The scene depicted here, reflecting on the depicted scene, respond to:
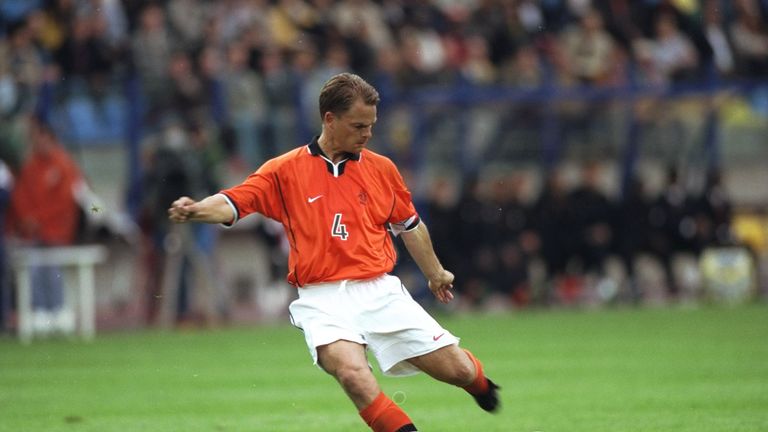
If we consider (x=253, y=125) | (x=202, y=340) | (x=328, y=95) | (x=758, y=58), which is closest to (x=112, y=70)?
(x=253, y=125)

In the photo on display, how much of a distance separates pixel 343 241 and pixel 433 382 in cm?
649

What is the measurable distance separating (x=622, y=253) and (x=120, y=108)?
361 inches

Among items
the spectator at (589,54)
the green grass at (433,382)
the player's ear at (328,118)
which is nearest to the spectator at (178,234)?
the green grass at (433,382)

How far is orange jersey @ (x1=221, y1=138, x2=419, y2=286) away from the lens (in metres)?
7.95

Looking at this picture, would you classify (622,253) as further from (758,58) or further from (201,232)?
(201,232)

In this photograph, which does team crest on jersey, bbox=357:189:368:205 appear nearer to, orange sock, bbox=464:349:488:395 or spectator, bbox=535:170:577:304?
orange sock, bbox=464:349:488:395

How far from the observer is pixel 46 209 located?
64.6 ft

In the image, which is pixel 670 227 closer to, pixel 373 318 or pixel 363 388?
pixel 373 318

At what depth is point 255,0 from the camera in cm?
2316

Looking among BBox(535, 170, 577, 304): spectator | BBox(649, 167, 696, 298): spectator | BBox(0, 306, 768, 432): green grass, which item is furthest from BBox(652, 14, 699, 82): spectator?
BBox(0, 306, 768, 432): green grass

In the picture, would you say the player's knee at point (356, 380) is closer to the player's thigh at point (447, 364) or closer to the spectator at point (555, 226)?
the player's thigh at point (447, 364)

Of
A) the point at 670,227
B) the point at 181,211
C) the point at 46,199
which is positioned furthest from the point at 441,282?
the point at 670,227

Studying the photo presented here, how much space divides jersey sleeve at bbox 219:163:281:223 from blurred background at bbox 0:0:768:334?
11.9 meters

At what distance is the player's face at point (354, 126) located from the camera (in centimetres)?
790
